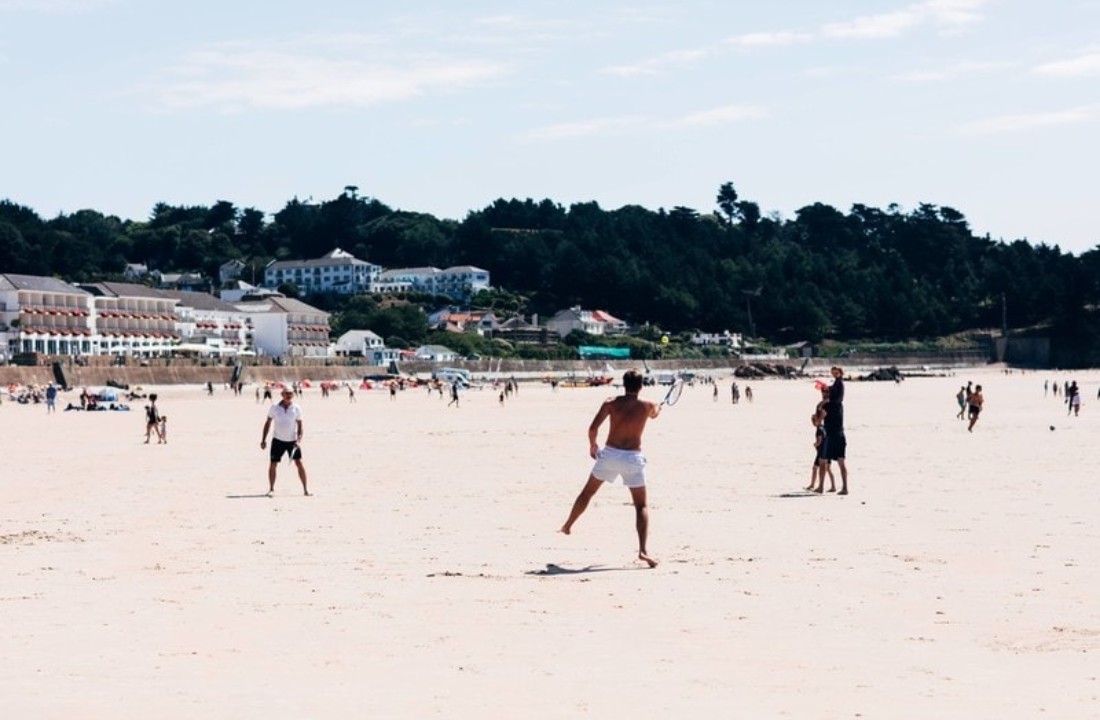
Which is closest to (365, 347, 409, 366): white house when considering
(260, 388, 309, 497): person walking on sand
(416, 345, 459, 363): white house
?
(416, 345, 459, 363): white house

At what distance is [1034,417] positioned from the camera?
4500cm

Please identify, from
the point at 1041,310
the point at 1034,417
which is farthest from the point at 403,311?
the point at 1034,417

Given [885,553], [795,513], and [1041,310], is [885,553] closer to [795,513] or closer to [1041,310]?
[795,513]

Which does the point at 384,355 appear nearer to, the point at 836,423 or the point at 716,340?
the point at 716,340

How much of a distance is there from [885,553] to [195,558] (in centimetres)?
580

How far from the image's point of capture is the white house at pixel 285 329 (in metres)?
132

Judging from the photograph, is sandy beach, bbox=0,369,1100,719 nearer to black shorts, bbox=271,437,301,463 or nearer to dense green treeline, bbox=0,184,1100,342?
black shorts, bbox=271,437,301,463

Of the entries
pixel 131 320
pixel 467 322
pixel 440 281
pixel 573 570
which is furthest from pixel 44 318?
pixel 573 570

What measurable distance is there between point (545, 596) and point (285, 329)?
124 meters

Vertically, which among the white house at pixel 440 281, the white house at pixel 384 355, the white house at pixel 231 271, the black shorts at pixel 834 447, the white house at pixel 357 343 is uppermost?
the white house at pixel 231 271

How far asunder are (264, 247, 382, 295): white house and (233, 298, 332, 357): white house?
48.3 meters

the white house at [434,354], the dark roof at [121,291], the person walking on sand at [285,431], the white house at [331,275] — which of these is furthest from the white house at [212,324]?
the person walking on sand at [285,431]

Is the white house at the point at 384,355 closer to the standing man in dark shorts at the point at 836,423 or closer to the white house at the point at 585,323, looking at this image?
the white house at the point at 585,323

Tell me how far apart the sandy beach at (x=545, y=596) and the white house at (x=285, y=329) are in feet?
362
